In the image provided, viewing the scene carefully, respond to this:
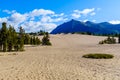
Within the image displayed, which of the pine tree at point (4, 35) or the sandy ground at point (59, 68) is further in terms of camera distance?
the pine tree at point (4, 35)

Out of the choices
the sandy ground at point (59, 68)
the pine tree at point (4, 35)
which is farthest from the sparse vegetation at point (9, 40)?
the sandy ground at point (59, 68)

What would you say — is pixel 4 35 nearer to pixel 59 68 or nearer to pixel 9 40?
pixel 9 40

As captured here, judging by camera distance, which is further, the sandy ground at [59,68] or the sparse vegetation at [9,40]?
the sparse vegetation at [9,40]

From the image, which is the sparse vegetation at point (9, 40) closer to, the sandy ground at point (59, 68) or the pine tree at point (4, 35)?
the pine tree at point (4, 35)

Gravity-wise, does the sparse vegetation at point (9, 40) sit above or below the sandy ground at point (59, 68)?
above

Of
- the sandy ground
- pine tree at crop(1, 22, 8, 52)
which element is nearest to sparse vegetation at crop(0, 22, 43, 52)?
pine tree at crop(1, 22, 8, 52)

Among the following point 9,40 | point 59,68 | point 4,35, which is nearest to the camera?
point 59,68

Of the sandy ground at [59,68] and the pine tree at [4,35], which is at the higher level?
the pine tree at [4,35]

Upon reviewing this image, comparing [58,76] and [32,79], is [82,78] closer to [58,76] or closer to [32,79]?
[58,76]

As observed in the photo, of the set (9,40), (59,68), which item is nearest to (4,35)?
(9,40)

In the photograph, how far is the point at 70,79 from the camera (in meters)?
16.0

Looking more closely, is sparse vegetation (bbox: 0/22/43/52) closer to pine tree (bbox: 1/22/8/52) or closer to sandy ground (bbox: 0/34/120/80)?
pine tree (bbox: 1/22/8/52)

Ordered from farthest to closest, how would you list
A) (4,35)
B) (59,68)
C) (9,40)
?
(9,40), (4,35), (59,68)

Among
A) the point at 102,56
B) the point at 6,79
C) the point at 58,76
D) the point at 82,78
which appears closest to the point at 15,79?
the point at 6,79
